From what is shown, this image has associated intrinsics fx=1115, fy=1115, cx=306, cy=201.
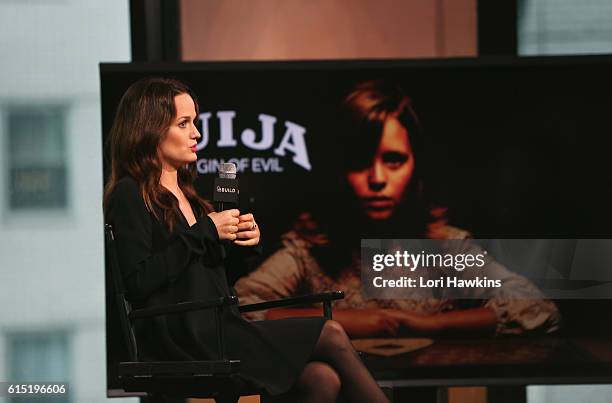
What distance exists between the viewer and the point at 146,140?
10.7ft

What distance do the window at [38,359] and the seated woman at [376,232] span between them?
3.09 feet

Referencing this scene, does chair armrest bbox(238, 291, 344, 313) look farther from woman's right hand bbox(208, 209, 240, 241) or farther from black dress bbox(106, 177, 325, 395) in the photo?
woman's right hand bbox(208, 209, 240, 241)

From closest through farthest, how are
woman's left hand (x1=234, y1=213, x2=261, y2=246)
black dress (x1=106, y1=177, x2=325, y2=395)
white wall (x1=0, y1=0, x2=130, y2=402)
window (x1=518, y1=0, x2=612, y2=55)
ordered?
1. black dress (x1=106, y1=177, x2=325, y2=395)
2. woman's left hand (x1=234, y1=213, x2=261, y2=246)
3. white wall (x1=0, y1=0, x2=130, y2=402)
4. window (x1=518, y1=0, x2=612, y2=55)

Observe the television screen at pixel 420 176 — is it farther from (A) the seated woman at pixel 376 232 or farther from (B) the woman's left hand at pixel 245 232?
(B) the woman's left hand at pixel 245 232

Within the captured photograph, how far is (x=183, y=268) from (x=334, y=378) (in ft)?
1.72

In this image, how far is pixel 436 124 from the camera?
480cm

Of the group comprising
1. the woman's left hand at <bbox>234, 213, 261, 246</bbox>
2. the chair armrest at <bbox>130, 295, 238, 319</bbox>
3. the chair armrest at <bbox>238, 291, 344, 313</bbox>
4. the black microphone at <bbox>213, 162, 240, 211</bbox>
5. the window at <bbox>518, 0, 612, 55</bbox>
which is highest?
the window at <bbox>518, 0, 612, 55</bbox>

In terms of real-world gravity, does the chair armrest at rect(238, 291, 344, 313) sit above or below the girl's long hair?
below

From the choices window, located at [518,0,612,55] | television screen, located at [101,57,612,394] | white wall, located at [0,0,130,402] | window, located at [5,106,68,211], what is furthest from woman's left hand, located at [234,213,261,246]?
window, located at [518,0,612,55]

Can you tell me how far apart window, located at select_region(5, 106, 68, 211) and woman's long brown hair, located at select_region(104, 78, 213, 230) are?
5.96ft

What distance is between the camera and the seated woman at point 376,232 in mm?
4793

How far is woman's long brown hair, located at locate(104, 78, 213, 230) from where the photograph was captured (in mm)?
3232

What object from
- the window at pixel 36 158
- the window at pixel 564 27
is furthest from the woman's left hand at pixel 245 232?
the window at pixel 564 27

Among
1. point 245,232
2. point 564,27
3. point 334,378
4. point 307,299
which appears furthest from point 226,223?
point 564,27
